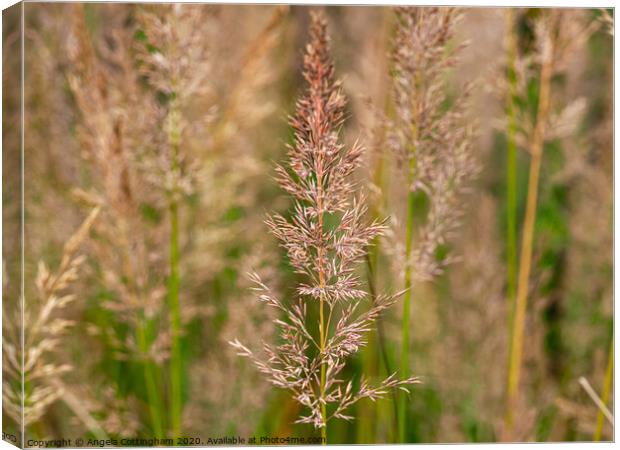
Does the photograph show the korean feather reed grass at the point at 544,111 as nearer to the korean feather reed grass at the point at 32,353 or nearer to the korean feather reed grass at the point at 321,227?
the korean feather reed grass at the point at 321,227

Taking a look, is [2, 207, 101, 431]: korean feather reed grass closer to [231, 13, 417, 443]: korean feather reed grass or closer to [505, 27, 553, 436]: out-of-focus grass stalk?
[231, 13, 417, 443]: korean feather reed grass

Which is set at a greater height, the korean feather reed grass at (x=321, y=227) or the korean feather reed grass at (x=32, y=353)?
the korean feather reed grass at (x=321, y=227)

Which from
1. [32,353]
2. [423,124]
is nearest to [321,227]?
[423,124]

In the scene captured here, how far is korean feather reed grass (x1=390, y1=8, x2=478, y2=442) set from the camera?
1245mm

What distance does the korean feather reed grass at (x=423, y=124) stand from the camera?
1.25 m

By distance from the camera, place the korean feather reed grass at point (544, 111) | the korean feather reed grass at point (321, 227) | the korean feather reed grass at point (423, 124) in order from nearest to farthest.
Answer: the korean feather reed grass at point (321, 227) → the korean feather reed grass at point (423, 124) → the korean feather reed grass at point (544, 111)

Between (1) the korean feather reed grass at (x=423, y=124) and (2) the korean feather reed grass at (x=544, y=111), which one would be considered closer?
(1) the korean feather reed grass at (x=423, y=124)

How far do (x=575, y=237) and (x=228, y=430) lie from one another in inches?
44.7

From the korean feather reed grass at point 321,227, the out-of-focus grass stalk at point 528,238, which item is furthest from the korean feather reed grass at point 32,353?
the out-of-focus grass stalk at point 528,238

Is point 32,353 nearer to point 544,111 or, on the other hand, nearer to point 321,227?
point 321,227

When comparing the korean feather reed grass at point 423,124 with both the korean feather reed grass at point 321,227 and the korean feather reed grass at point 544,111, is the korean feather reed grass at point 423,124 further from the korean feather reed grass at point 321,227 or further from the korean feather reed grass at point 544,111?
the korean feather reed grass at point 544,111

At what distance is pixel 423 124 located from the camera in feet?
4.08

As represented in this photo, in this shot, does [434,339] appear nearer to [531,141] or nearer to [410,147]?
[531,141]

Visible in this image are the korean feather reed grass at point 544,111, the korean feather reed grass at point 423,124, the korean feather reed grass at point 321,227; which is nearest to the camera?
the korean feather reed grass at point 321,227
